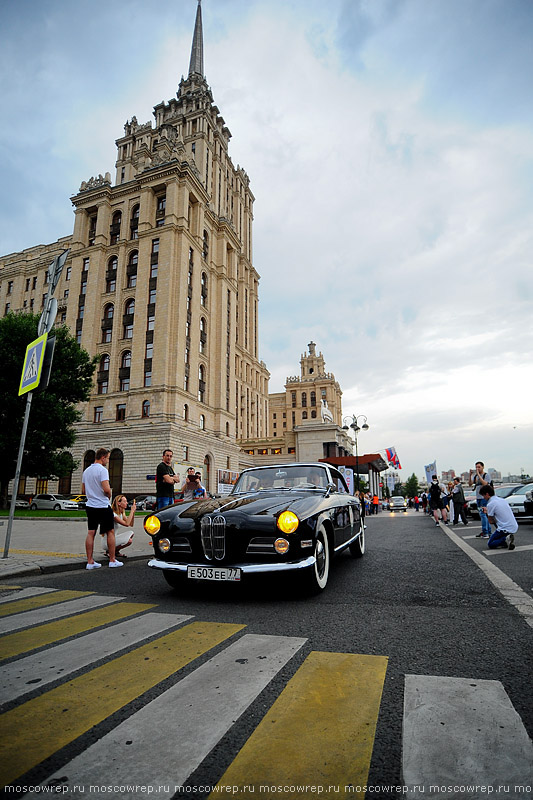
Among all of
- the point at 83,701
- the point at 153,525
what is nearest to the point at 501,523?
the point at 153,525

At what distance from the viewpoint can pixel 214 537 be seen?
4.00m

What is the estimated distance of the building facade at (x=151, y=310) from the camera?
133ft

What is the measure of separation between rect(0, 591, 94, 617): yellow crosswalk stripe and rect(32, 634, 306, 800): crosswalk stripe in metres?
2.34

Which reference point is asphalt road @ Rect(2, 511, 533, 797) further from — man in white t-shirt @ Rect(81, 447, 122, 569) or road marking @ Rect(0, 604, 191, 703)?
man in white t-shirt @ Rect(81, 447, 122, 569)

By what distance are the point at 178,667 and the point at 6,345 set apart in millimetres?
27467

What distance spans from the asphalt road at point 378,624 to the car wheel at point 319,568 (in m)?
0.13

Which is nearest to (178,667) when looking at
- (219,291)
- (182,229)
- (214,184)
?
(182,229)

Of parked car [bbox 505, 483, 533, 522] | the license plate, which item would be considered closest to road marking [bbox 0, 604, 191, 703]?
the license plate

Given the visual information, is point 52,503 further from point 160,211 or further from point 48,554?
point 160,211

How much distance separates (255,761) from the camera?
156cm

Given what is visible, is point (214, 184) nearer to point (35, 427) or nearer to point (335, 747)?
point (35, 427)

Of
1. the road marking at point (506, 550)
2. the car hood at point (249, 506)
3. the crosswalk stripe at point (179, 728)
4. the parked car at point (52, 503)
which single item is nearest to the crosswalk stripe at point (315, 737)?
the crosswalk stripe at point (179, 728)

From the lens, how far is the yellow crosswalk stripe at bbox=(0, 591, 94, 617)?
12.7 ft

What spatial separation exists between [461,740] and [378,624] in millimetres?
1716
